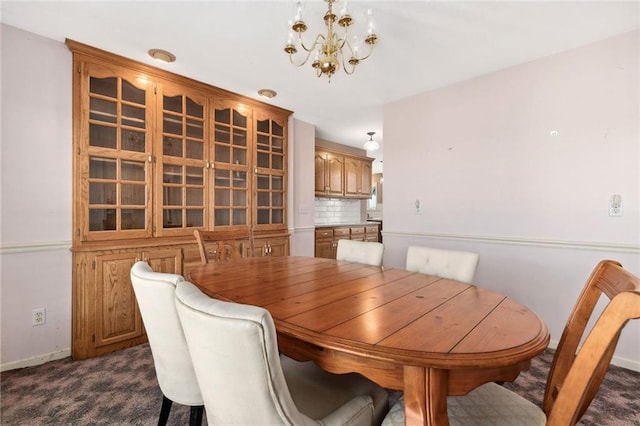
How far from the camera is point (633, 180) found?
2.09 meters

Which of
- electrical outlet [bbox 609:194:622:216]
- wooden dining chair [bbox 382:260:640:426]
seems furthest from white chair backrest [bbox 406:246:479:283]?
electrical outlet [bbox 609:194:622:216]

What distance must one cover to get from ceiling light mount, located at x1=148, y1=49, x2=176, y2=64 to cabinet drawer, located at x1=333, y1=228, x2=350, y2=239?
3.21 m

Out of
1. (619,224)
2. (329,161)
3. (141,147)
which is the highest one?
(329,161)

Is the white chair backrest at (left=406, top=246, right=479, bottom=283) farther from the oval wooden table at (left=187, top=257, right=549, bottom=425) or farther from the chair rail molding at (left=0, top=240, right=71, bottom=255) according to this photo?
the chair rail molding at (left=0, top=240, right=71, bottom=255)

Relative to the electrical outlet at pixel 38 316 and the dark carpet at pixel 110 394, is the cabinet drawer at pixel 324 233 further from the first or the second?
the electrical outlet at pixel 38 316

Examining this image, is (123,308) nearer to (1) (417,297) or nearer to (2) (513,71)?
(1) (417,297)

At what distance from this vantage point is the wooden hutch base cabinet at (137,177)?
7.57 ft

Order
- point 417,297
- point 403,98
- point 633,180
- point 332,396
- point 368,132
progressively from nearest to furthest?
point 332,396 → point 417,297 → point 633,180 → point 403,98 → point 368,132

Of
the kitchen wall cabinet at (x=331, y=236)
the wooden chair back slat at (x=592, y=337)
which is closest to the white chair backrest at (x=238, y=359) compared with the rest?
the wooden chair back slat at (x=592, y=337)

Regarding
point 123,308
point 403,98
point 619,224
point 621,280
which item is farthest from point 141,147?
point 619,224

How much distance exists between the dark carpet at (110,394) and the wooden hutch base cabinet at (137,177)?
270 mm

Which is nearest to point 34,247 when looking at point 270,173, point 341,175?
point 270,173

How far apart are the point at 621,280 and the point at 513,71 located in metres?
2.43

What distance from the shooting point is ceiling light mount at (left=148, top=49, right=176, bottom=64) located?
2349 mm
